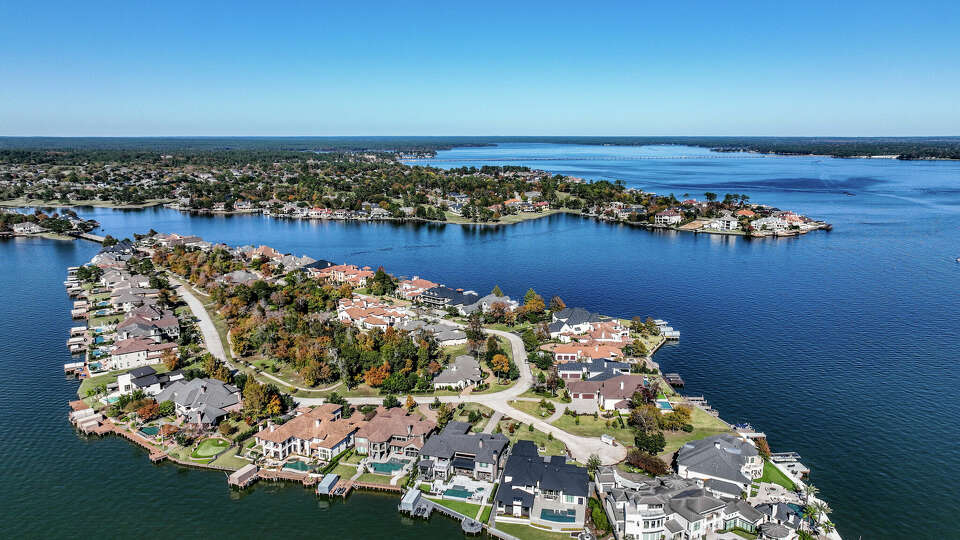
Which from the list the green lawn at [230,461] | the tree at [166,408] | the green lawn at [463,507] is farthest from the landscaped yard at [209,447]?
the green lawn at [463,507]

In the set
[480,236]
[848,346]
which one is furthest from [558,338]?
[480,236]

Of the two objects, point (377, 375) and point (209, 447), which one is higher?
point (377, 375)

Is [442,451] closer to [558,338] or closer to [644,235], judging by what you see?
[558,338]

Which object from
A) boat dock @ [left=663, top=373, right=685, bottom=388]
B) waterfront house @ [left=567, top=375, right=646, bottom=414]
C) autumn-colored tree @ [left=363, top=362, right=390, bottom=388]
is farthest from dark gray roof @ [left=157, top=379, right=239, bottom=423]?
boat dock @ [left=663, top=373, right=685, bottom=388]

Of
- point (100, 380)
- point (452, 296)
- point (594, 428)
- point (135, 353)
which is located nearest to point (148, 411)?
point (100, 380)

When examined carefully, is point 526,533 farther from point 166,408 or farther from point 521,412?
point 166,408

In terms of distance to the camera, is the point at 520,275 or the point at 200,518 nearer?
the point at 200,518
